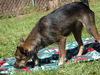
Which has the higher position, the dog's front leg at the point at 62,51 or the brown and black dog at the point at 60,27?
the brown and black dog at the point at 60,27

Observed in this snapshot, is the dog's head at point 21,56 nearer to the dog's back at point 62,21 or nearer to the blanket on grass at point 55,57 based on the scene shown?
the blanket on grass at point 55,57

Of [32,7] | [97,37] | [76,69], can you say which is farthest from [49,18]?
[32,7]

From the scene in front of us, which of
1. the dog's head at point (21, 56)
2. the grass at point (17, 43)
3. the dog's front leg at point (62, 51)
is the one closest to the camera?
the grass at point (17, 43)

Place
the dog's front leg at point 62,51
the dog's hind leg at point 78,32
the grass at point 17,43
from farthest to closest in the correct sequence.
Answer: the dog's hind leg at point 78,32
the dog's front leg at point 62,51
the grass at point 17,43

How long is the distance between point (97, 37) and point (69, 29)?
0.71 meters

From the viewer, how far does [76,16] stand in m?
6.78

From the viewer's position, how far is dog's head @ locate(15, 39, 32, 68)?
645 cm

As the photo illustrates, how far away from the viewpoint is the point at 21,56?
651 centimetres

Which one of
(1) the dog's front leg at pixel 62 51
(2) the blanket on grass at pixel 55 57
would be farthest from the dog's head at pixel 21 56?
(1) the dog's front leg at pixel 62 51

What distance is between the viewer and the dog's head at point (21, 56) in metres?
6.45

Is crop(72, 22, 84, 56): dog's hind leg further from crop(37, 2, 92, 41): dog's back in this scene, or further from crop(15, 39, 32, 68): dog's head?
crop(15, 39, 32, 68): dog's head

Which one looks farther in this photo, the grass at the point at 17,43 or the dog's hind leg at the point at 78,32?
the dog's hind leg at the point at 78,32

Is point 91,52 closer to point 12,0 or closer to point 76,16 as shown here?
point 76,16

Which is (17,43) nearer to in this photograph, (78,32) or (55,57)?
(55,57)
